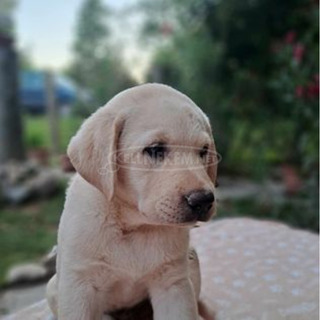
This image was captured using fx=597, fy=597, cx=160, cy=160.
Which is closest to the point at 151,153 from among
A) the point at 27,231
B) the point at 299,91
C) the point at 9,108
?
the point at 299,91

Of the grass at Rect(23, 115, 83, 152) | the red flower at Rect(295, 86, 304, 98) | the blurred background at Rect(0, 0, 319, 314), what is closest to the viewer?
the red flower at Rect(295, 86, 304, 98)

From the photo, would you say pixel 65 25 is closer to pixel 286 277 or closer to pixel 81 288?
pixel 286 277

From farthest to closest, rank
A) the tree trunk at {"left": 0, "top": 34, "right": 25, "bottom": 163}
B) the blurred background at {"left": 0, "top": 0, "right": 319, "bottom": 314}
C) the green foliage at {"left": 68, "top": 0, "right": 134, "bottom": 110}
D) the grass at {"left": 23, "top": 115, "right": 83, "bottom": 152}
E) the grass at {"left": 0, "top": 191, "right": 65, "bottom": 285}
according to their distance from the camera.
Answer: the grass at {"left": 23, "top": 115, "right": 83, "bottom": 152} → the tree trunk at {"left": 0, "top": 34, "right": 25, "bottom": 163} → the green foliage at {"left": 68, "top": 0, "right": 134, "bottom": 110} → the blurred background at {"left": 0, "top": 0, "right": 319, "bottom": 314} → the grass at {"left": 0, "top": 191, "right": 65, "bottom": 285}

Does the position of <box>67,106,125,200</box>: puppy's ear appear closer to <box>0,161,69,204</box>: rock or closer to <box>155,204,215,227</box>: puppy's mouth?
<box>155,204,215,227</box>: puppy's mouth

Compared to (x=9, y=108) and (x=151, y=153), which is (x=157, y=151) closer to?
(x=151, y=153)

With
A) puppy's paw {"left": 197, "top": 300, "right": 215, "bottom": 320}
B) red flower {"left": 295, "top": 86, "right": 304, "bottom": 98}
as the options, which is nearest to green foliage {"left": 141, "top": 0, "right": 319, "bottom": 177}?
red flower {"left": 295, "top": 86, "right": 304, "bottom": 98}

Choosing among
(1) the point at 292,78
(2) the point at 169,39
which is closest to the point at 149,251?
(1) the point at 292,78

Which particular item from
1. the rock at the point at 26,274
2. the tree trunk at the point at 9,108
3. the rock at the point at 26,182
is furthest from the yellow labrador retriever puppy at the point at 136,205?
the tree trunk at the point at 9,108
